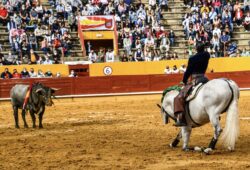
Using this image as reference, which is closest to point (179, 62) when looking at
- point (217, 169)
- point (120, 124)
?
point (120, 124)

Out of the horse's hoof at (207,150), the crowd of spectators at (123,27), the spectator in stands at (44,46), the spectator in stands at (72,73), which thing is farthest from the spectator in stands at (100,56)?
the horse's hoof at (207,150)

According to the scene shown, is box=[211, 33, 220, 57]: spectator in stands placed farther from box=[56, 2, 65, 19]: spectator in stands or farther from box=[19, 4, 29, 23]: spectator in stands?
box=[19, 4, 29, 23]: spectator in stands

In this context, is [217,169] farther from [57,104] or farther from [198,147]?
[57,104]

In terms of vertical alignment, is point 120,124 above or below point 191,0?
below

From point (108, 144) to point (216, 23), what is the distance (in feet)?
61.0

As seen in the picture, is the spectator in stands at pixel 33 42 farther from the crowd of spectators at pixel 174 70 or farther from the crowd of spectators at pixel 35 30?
the crowd of spectators at pixel 174 70

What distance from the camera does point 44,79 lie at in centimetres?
2520

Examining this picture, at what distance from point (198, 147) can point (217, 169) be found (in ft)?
6.19

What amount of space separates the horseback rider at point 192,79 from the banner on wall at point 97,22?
743 inches

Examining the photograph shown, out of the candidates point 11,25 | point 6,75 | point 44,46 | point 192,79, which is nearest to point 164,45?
point 44,46

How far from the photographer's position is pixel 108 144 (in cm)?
1170

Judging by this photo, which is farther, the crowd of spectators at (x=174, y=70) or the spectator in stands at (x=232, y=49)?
the spectator in stands at (x=232, y=49)

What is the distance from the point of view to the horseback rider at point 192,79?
10398mm

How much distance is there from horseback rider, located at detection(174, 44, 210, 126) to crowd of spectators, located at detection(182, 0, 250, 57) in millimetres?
17577
